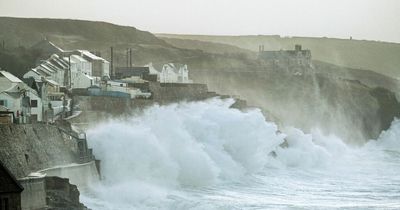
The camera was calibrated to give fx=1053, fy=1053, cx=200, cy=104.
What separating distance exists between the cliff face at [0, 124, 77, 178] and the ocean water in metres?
0.99

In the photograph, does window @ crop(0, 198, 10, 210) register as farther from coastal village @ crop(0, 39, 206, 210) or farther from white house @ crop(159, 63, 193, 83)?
white house @ crop(159, 63, 193, 83)

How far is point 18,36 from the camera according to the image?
52312mm

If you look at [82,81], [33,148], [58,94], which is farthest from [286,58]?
[33,148]

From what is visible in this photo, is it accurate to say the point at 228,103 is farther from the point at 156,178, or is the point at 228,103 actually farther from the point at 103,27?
the point at 103,27

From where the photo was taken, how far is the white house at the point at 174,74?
4403cm

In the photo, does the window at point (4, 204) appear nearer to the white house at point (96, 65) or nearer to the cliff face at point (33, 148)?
the cliff face at point (33, 148)

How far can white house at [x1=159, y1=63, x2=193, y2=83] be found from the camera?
144 feet

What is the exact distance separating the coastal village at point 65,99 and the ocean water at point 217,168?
2.83 feet

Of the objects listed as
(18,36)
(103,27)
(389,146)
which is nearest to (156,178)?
(389,146)

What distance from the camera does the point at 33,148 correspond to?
19.7 metres

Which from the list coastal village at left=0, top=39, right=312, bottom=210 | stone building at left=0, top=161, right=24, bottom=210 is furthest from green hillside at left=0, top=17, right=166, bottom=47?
stone building at left=0, top=161, right=24, bottom=210

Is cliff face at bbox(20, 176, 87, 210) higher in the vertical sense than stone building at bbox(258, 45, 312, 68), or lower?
lower

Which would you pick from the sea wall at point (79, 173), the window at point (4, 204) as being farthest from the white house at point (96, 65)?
the window at point (4, 204)

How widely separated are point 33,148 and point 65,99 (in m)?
8.04
